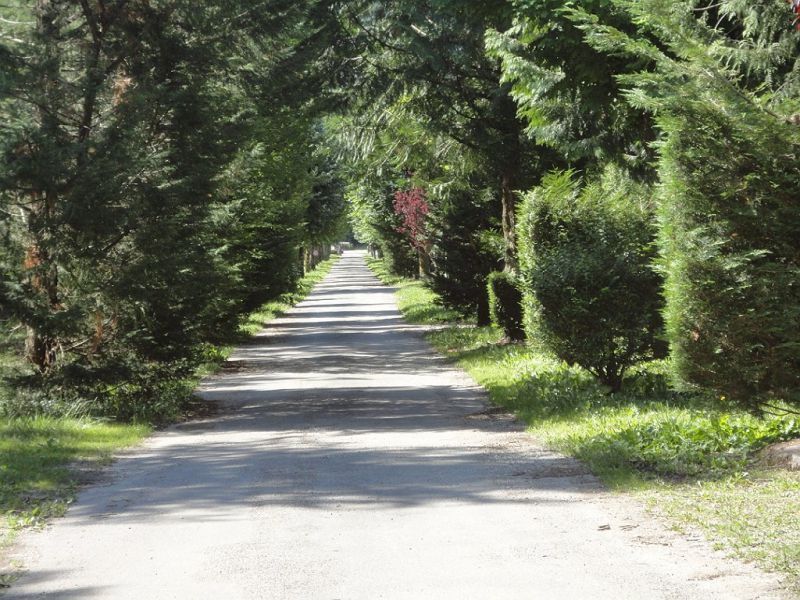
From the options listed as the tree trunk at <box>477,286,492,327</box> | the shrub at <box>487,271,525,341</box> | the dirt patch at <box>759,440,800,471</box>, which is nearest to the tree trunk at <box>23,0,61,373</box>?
the dirt patch at <box>759,440,800,471</box>

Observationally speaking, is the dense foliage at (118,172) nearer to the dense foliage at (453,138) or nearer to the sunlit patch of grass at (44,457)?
the dense foliage at (453,138)

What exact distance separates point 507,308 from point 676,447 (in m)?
13.6

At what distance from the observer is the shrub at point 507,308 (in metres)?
23.4

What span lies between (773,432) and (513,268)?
44.7 ft

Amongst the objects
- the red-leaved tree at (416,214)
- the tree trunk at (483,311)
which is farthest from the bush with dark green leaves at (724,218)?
the red-leaved tree at (416,214)

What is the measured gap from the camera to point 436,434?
12.6 m

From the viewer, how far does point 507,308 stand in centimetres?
2352

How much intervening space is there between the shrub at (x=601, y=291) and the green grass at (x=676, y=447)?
0.58 m

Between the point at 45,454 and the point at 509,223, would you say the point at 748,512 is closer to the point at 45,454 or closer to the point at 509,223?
the point at 45,454

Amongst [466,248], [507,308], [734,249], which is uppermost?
[734,249]

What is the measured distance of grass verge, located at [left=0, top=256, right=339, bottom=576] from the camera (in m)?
8.56

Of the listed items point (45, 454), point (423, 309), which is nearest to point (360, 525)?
point (45, 454)

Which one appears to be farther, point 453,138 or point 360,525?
point 453,138

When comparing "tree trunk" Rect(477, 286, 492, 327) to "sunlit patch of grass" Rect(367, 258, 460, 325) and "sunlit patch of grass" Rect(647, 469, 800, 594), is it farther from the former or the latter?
"sunlit patch of grass" Rect(647, 469, 800, 594)
